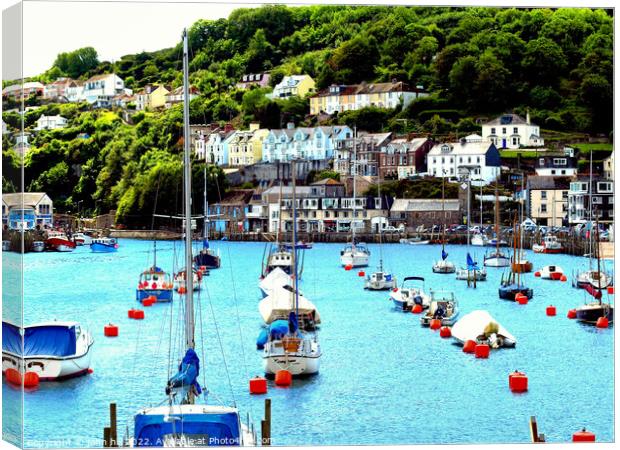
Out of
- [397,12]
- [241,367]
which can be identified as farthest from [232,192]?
[397,12]

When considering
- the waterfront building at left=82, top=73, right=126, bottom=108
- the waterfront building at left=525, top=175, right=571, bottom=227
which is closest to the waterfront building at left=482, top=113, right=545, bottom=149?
the waterfront building at left=525, top=175, right=571, bottom=227

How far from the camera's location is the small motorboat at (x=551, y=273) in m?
28.1

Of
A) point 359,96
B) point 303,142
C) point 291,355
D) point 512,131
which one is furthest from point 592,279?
point 291,355

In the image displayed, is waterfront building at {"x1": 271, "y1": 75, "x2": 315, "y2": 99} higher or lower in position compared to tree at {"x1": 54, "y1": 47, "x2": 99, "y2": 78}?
higher

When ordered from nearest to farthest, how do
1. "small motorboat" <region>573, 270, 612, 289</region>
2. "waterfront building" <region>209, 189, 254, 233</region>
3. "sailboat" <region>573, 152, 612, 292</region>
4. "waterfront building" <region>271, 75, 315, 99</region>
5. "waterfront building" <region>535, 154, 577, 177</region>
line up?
1. "waterfront building" <region>271, 75, 315, 99</region>
2. "waterfront building" <region>535, 154, 577, 177</region>
3. "sailboat" <region>573, 152, 612, 292</region>
4. "small motorboat" <region>573, 270, 612, 289</region>
5. "waterfront building" <region>209, 189, 254, 233</region>

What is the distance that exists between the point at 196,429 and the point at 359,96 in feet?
45.7

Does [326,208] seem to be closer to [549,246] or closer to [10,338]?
[549,246]

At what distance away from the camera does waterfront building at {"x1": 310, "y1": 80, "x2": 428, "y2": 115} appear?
21.5 metres

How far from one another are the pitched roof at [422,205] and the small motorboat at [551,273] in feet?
9.02

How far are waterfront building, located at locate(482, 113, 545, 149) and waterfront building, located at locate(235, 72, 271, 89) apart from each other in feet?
22.0

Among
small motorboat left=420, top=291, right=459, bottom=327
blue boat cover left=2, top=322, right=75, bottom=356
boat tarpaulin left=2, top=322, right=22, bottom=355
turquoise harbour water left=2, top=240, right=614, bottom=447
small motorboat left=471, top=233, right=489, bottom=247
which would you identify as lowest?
turquoise harbour water left=2, top=240, right=614, bottom=447

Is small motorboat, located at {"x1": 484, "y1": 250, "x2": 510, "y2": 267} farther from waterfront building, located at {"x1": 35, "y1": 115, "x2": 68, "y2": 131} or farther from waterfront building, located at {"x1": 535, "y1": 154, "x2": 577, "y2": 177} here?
waterfront building, located at {"x1": 35, "y1": 115, "x2": 68, "y2": 131}

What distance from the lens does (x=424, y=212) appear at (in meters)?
32.7

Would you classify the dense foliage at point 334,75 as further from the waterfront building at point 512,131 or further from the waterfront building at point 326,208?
the waterfront building at point 326,208
